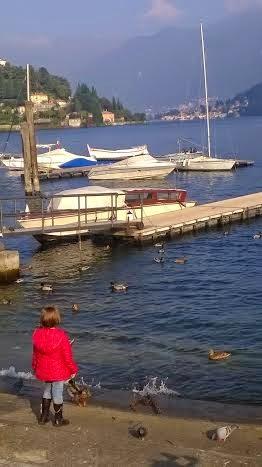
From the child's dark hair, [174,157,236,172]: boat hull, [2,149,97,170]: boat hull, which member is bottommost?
the child's dark hair

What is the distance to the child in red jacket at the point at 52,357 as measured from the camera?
30.2 ft

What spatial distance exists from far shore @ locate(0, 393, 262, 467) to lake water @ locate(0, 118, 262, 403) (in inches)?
121

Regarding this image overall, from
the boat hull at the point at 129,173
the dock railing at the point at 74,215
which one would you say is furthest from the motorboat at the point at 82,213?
the boat hull at the point at 129,173

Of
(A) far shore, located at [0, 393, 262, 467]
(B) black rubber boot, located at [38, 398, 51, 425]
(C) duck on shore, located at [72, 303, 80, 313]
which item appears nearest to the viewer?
(A) far shore, located at [0, 393, 262, 467]

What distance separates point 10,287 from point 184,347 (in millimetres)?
9110

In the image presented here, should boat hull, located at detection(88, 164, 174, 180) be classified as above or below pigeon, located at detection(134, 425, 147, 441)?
above

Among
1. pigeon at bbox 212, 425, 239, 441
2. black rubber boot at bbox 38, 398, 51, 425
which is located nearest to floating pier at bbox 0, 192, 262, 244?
black rubber boot at bbox 38, 398, 51, 425

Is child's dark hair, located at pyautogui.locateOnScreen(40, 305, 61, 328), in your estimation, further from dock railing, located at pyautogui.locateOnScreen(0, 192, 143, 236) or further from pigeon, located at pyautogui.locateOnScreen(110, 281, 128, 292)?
dock railing, located at pyautogui.locateOnScreen(0, 192, 143, 236)

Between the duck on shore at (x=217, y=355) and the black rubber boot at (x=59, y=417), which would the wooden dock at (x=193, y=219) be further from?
the black rubber boot at (x=59, y=417)

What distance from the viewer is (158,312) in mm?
20047

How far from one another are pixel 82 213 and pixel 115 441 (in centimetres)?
2267

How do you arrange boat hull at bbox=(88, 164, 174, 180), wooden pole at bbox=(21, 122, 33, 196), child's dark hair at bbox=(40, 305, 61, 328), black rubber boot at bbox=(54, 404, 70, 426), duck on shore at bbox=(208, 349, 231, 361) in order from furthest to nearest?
boat hull at bbox=(88, 164, 174, 180), wooden pole at bbox=(21, 122, 33, 196), duck on shore at bbox=(208, 349, 231, 361), black rubber boot at bbox=(54, 404, 70, 426), child's dark hair at bbox=(40, 305, 61, 328)

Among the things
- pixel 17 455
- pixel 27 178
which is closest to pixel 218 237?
pixel 27 178

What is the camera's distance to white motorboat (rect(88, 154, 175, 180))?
6631 cm
